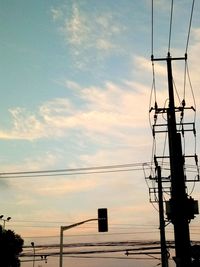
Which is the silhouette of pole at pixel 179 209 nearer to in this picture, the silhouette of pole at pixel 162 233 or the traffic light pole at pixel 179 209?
the traffic light pole at pixel 179 209

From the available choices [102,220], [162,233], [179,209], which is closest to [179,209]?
[179,209]

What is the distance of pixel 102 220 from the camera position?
27984 millimetres

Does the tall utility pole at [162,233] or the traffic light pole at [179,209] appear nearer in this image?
the traffic light pole at [179,209]

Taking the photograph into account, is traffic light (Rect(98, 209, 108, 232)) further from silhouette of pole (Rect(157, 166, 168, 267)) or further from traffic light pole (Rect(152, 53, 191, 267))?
traffic light pole (Rect(152, 53, 191, 267))

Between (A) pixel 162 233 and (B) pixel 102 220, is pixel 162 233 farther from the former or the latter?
(B) pixel 102 220

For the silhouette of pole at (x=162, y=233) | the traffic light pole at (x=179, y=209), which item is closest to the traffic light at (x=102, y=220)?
the silhouette of pole at (x=162, y=233)

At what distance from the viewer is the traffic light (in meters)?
27.8

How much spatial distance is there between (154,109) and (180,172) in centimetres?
568

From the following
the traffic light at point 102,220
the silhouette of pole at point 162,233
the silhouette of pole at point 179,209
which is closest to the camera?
the silhouette of pole at point 179,209

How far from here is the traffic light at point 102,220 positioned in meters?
27.8

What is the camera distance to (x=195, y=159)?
27.2 m

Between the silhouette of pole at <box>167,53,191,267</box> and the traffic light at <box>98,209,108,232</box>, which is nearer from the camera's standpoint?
the silhouette of pole at <box>167,53,191,267</box>

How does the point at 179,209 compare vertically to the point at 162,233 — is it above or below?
below

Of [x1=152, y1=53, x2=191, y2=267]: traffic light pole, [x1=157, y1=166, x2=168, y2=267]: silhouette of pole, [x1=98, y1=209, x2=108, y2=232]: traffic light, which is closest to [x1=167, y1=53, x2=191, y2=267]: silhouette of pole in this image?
[x1=152, y1=53, x2=191, y2=267]: traffic light pole
